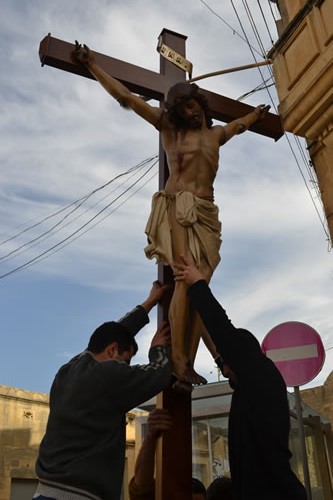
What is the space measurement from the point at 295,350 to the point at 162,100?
204cm

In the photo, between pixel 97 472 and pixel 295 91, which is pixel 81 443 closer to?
pixel 97 472

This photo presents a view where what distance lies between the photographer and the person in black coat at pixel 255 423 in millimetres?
1689

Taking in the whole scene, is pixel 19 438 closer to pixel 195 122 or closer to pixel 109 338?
pixel 195 122

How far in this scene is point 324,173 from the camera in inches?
179

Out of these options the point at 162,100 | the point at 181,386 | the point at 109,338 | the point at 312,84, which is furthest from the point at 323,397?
the point at 109,338

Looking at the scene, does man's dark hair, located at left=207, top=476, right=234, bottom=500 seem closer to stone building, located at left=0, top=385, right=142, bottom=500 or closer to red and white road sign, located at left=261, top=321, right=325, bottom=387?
red and white road sign, located at left=261, top=321, right=325, bottom=387

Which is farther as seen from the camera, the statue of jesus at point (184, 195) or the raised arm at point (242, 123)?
the raised arm at point (242, 123)

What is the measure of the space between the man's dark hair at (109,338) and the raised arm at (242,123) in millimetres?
1457

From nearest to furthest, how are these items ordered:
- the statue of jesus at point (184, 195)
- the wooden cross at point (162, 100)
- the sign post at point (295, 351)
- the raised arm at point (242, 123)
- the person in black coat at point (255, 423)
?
the person in black coat at point (255, 423)
the wooden cross at point (162, 100)
the statue of jesus at point (184, 195)
the raised arm at point (242, 123)
the sign post at point (295, 351)

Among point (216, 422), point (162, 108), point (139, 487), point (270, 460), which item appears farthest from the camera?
point (216, 422)

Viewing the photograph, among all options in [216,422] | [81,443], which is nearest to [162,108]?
[81,443]

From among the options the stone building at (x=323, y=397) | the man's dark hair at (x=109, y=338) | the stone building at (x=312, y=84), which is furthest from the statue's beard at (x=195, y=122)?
the stone building at (x=323, y=397)

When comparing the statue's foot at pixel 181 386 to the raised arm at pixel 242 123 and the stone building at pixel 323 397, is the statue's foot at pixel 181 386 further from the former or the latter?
the stone building at pixel 323 397

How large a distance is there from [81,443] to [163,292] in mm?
1068
